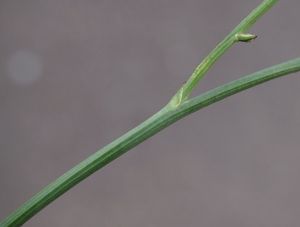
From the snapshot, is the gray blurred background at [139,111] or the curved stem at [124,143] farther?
the gray blurred background at [139,111]

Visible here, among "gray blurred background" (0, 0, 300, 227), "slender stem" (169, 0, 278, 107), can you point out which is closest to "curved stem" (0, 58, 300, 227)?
"slender stem" (169, 0, 278, 107)

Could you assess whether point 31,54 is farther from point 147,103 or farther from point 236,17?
point 236,17

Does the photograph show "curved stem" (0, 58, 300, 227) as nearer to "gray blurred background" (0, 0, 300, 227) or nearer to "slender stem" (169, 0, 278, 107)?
"slender stem" (169, 0, 278, 107)

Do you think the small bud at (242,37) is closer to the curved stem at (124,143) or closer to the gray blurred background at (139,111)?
the curved stem at (124,143)

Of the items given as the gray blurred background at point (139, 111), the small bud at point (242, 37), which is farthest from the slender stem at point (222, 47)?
the gray blurred background at point (139, 111)

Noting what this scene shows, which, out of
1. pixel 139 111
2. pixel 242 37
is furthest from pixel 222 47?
pixel 139 111

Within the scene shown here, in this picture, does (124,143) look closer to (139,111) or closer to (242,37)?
(242,37)

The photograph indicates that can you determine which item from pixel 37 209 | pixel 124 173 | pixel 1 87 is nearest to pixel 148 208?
pixel 124 173
